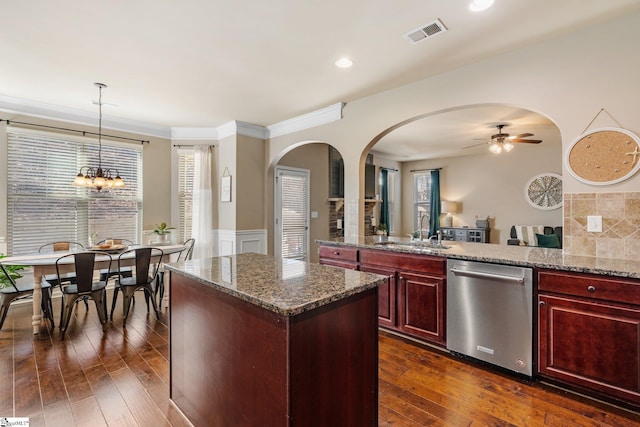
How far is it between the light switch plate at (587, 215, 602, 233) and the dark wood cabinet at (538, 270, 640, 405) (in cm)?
58

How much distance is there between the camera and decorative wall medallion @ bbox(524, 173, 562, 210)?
20.7 ft

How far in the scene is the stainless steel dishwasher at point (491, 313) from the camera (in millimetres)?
2236

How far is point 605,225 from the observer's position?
2.29m

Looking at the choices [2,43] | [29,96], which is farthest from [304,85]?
[29,96]

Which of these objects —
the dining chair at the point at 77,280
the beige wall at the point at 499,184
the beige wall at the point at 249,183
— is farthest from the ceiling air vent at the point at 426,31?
the beige wall at the point at 499,184

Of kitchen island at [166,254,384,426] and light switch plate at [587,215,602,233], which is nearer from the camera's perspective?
kitchen island at [166,254,384,426]

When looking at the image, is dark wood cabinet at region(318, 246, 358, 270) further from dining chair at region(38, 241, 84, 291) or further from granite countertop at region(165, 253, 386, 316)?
dining chair at region(38, 241, 84, 291)

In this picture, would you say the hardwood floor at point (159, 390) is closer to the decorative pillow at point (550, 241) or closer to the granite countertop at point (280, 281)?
the granite countertop at point (280, 281)

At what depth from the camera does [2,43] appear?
2.61m

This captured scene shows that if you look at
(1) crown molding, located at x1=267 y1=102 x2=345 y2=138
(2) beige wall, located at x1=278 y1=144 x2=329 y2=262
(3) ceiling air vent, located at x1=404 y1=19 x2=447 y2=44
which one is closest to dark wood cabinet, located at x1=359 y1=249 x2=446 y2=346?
(3) ceiling air vent, located at x1=404 y1=19 x2=447 y2=44

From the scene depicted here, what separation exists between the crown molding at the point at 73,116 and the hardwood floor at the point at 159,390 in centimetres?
287

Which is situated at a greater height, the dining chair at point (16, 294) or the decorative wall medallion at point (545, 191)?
the decorative wall medallion at point (545, 191)

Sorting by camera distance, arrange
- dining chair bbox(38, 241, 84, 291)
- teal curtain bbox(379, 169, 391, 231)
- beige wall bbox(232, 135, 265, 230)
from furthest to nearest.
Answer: teal curtain bbox(379, 169, 391, 231) < beige wall bbox(232, 135, 265, 230) < dining chair bbox(38, 241, 84, 291)

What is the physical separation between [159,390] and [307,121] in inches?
144
